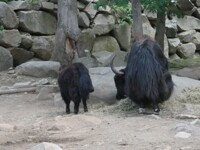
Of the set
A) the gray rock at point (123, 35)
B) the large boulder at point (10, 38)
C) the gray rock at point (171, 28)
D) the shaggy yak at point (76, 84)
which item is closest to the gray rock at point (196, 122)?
the shaggy yak at point (76, 84)

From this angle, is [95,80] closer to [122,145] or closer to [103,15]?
[122,145]

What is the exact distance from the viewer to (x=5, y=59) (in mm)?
12484

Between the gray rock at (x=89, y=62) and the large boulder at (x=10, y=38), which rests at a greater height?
the large boulder at (x=10, y=38)

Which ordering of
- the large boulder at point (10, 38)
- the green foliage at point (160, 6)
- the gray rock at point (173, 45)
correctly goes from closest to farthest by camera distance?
1. the green foliage at point (160, 6)
2. the large boulder at point (10, 38)
3. the gray rock at point (173, 45)

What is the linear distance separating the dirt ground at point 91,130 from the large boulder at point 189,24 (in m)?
9.85

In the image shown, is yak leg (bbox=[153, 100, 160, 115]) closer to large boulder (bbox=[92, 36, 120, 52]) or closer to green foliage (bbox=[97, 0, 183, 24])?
green foliage (bbox=[97, 0, 183, 24])

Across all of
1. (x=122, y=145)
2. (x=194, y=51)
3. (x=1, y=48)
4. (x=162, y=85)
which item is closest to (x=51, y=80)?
(x=1, y=48)

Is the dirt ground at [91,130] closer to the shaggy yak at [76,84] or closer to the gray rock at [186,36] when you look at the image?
the shaggy yak at [76,84]

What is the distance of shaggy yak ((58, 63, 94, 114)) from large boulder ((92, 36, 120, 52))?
24.0ft

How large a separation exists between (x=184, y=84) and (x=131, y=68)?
150cm

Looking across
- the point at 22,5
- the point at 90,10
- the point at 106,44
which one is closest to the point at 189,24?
the point at 106,44

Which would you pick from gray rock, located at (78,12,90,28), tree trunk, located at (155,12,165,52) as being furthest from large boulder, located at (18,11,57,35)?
tree trunk, located at (155,12,165,52)

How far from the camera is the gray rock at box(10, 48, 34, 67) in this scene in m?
Answer: 13.0

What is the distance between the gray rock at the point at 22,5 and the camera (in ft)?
43.1
